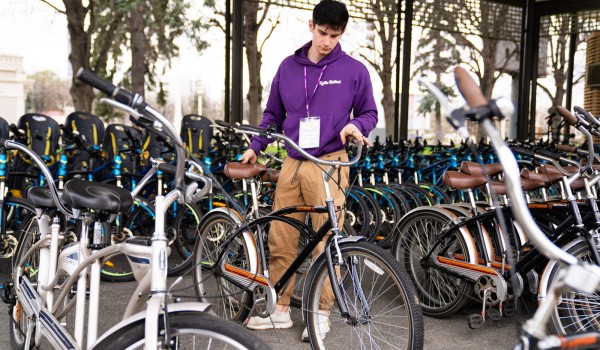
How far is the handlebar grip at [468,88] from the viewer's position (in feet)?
4.50

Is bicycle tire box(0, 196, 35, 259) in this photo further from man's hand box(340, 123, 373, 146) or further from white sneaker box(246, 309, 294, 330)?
man's hand box(340, 123, 373, 146)

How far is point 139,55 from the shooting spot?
22.7ft

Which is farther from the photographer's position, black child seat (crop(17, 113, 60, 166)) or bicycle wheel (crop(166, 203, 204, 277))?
black child seat (crop(17, 113, 60, 166))

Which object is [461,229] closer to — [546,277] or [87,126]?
[546,277]

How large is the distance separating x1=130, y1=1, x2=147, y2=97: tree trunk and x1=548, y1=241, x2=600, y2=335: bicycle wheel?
5.14 metres

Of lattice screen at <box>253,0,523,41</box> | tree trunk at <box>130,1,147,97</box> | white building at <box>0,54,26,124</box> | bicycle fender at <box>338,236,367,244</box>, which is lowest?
bicycle fender at <box>338,236,367,244</box>

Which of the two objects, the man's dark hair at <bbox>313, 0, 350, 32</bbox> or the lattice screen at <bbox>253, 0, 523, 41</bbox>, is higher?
the lattice screen at <bbox>253, 0, 523, 41</bbox>

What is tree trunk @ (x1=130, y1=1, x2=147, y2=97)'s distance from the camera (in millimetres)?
6844

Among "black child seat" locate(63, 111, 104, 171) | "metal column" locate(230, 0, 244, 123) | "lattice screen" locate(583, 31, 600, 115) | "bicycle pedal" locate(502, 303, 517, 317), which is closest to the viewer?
"bicycle pedal" locate(502, 303, 517, 317)

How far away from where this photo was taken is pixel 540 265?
10.5 ft

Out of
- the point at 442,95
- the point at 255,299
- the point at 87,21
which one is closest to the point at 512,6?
the point at 87,21

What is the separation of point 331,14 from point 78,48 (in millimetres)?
4433

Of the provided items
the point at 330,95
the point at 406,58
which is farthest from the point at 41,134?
the point at 406,58

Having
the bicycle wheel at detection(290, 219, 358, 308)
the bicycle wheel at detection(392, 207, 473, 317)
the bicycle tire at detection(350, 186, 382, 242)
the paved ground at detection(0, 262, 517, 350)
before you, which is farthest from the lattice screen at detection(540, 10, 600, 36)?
the bicycle wheel at detection(290, 219, 358, 308)
